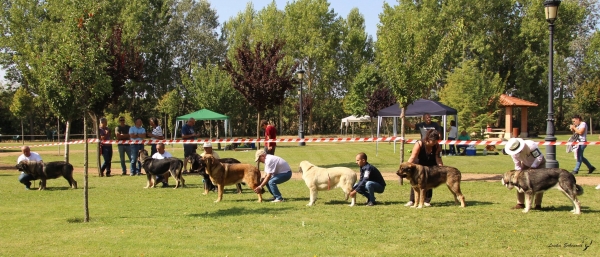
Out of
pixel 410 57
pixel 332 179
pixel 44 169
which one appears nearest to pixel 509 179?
pixel 332 179

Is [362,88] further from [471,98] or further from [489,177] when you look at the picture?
[489,177]

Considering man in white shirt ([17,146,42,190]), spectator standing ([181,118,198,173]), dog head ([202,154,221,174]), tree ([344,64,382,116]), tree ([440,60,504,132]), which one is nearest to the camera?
dog head ([202,154,221,174])

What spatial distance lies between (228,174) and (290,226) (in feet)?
10.4

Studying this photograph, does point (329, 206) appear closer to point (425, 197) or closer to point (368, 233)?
point (425, 197)

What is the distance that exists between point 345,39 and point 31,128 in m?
35.9

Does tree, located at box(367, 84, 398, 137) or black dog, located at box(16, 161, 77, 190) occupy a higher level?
tree, located at box(367, 84, 398, 137)

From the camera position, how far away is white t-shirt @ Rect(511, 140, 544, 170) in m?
9.38

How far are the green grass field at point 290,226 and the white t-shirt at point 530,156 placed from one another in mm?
882

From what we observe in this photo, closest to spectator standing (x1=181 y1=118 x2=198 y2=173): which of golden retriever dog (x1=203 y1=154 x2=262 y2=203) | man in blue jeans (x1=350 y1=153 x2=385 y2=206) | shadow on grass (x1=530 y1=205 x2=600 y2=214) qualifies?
golden retriever dog (x1=203 y1=154 x2=262 y2=203)

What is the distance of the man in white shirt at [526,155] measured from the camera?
9.33 m

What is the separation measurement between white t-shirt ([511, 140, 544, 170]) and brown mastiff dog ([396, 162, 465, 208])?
115 centimetres

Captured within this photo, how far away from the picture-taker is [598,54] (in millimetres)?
58344

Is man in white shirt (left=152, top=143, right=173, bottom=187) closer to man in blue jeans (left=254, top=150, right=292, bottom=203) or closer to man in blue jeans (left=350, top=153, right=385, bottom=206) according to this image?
man in blue jeans (left=254, top=150, right=292, bottom=203)

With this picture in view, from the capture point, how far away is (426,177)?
9.81 m
